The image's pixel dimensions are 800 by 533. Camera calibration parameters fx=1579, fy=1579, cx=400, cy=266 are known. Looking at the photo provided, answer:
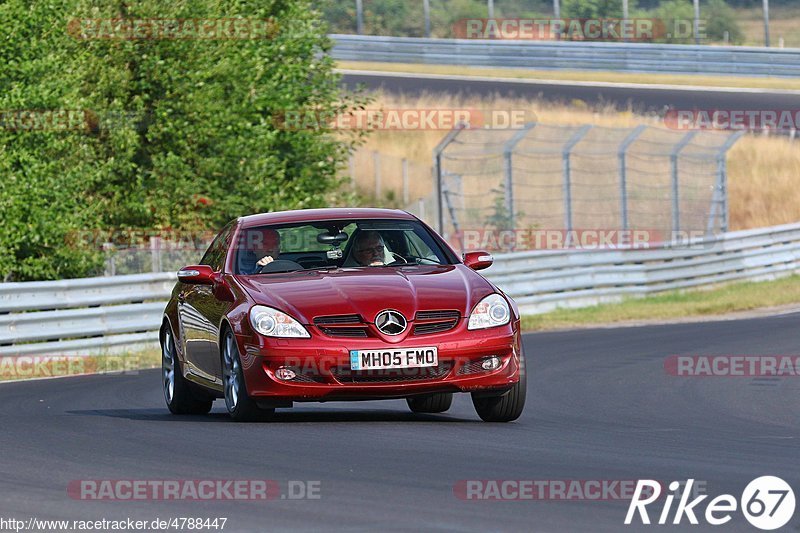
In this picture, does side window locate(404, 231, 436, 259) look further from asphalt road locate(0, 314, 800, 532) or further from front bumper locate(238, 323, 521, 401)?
front bumper locate(238, 323, 521, 401)

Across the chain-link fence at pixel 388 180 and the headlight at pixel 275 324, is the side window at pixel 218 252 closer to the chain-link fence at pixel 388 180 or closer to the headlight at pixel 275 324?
the headlight at pixel 275 324

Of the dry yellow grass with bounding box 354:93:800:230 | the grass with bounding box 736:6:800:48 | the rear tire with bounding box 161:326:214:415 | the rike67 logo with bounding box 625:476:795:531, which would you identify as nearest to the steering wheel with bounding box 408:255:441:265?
the rear tire with bounding box 161:326:214:415

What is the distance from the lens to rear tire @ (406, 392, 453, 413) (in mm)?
11353

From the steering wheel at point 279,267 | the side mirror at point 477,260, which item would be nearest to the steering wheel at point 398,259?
the side mirror at point 477,260

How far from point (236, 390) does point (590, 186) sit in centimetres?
2891

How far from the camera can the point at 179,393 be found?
1164 cm

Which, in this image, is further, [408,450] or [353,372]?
[353,372]

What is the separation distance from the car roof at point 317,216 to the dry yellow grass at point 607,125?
25.3 metres

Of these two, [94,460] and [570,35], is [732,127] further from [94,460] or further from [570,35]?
[94,460]

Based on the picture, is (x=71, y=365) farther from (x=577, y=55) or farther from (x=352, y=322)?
(x=577, y=55)

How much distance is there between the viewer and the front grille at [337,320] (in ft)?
31.3

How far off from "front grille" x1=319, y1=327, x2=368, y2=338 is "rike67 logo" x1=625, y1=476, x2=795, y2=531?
9.22 feet

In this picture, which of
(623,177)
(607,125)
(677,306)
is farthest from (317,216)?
(607,125)

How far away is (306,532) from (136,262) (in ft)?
58.3
